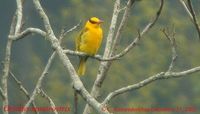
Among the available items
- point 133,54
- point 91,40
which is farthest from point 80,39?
point 133,54

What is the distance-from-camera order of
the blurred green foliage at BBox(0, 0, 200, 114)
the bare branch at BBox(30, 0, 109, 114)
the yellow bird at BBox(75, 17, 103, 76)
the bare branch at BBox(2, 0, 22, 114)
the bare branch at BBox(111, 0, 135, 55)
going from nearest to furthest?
1. the bare branch at BBox(30, 0, 109, 114)
2. the bare branch at BBox(2, 0, 22, 114)
3. the bare branch at BBox(111, 0, 135, 55)
4. the yellow bird at BBox(75, 17, 103, 76)
5. the blurred green foliage at BBox(0, 0, 200, 114)

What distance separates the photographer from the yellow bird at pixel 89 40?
6.25 metres

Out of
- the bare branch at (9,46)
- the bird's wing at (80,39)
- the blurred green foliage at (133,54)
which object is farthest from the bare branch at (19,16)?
the blurred green foliage at (133,54)

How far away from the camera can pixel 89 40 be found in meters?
6.39

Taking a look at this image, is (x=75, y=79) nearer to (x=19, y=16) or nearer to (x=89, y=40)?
(x=19, y=16)

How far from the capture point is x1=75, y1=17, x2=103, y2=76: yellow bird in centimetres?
625

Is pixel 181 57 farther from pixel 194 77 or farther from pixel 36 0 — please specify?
pixel 36 0

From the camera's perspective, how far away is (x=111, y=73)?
68.7ft

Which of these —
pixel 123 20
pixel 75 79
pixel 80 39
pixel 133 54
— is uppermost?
pixel 75 79

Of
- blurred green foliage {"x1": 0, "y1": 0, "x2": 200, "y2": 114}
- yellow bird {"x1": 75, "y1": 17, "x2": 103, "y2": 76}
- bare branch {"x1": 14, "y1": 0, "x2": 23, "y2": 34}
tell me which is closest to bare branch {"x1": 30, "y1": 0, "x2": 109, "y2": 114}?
bare branch {"x1": 14, "y1": 0, "x2": 23, "y2": 34}

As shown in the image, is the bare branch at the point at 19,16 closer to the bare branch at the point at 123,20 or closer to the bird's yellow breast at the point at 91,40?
the bare branch at the point at 123,20

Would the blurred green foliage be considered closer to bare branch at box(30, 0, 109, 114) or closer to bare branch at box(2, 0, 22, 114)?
bare branch at box(2, 0, 22, 114)

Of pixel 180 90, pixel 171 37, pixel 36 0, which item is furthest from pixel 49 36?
pixel 180 90

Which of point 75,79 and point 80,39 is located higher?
point 75,79
